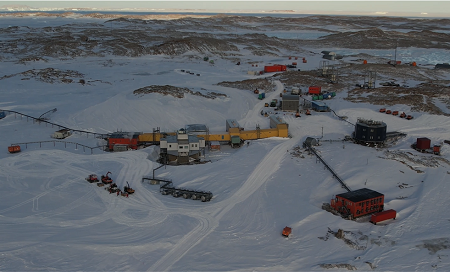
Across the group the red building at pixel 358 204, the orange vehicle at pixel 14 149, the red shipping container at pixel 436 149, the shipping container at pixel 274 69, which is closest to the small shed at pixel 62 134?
the orange vehicle at pixel 14 149

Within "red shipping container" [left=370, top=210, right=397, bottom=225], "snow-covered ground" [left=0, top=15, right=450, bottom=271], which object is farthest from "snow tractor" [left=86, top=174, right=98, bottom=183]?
"red shipping container" [left=370, top=210, right=397, bottom=225]

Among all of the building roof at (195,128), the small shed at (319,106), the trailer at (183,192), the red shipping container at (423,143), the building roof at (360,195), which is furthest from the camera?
the small shed at (319,106)

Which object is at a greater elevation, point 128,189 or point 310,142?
point 310,142

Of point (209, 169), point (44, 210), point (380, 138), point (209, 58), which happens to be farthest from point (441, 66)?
point (44, 210)

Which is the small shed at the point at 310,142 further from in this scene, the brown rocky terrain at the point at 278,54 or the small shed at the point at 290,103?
the brown rocky terrain at the point at 278,54

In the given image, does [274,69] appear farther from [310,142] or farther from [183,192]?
[183,192]

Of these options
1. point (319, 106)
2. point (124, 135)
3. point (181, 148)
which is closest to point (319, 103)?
point (319, 106)
